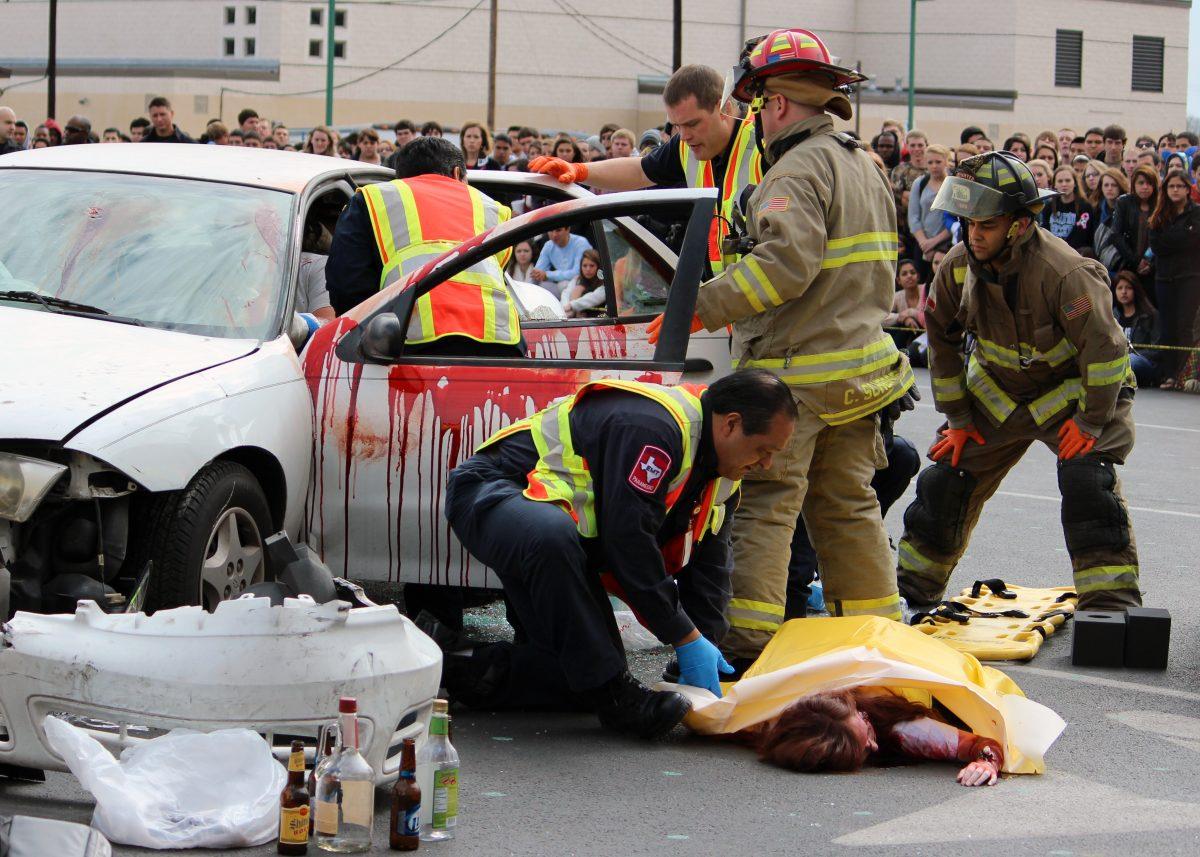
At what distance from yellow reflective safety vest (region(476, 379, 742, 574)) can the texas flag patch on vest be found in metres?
0.09

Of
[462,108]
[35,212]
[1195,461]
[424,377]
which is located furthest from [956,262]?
[462,108]

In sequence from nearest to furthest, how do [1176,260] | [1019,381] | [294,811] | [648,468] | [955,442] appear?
[294,811]
[648,468]
[1019,381]
[955,442]
[1176,260]

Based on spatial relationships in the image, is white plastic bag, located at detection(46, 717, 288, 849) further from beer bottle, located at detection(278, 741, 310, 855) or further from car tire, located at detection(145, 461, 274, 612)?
car tire, located at detection(145, 461, 274, 612)

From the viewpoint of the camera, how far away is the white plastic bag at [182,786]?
381cm

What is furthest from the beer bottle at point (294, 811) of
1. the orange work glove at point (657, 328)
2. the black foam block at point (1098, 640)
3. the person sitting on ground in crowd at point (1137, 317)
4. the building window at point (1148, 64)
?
the building window at point (1148, 64)

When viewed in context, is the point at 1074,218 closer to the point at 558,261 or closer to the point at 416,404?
the point at 558,261

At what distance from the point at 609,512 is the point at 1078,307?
237cm

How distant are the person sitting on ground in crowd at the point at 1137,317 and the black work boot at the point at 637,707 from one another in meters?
10.9

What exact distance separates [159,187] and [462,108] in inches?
1948

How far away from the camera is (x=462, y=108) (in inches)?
2152

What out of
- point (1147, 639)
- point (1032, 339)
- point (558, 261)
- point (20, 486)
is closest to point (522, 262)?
point (558, 261)

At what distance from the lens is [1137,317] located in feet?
49.0

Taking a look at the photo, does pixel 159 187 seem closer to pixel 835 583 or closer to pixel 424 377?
pixel 424 377

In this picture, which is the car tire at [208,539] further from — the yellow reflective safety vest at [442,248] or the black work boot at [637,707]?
the black work boot at [637,707]
